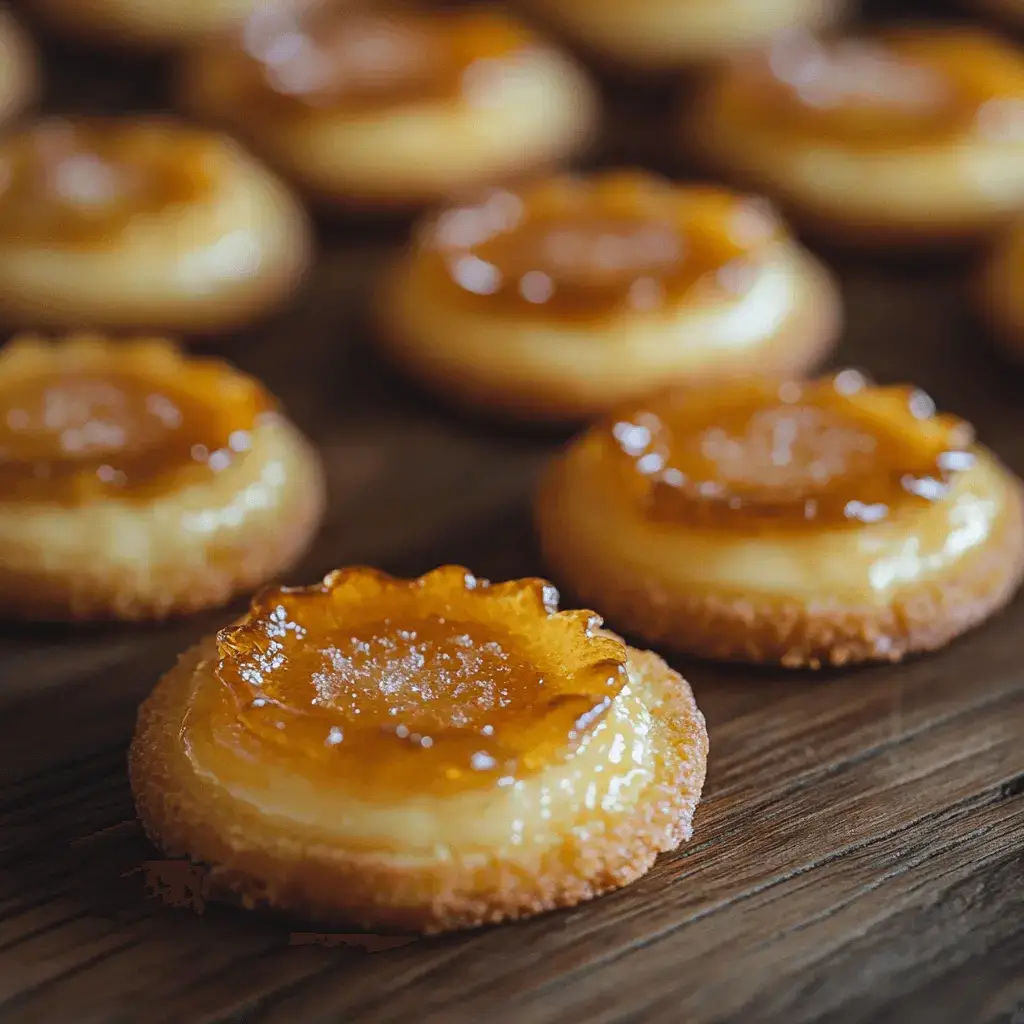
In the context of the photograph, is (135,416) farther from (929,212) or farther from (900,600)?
(929,212)

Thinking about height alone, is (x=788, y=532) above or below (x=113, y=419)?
above

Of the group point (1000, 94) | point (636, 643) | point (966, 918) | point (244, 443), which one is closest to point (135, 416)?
point (244, 443)

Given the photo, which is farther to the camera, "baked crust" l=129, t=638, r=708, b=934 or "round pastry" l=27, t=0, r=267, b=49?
"round pastry" l=27, t=0, r=267, b=49

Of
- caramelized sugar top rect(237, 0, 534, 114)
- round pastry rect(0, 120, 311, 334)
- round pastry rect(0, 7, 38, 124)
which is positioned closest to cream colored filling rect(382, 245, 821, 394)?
round pastry rect(0, 120, 311, 334)

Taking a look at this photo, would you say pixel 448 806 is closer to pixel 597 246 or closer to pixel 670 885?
pixel 670 885

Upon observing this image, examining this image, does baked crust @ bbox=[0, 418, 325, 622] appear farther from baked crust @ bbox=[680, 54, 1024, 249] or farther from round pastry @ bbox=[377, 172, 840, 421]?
baked crust @ bbox=[680, 54, 1024, 249]

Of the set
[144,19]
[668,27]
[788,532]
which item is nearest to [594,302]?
[788,532]
